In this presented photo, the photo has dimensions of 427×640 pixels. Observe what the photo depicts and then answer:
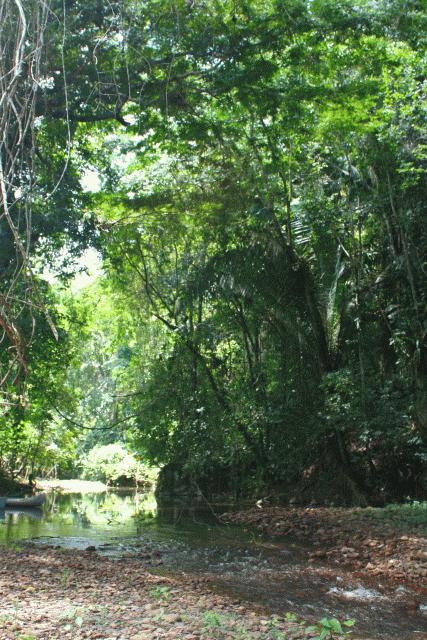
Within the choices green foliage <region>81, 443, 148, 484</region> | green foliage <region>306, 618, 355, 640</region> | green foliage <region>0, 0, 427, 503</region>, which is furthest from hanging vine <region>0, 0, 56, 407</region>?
green foliage <region>81, 443, 148, 484</region>

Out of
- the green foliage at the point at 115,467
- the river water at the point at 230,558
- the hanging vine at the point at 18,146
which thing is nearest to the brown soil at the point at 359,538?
the river water at the point at 230,558

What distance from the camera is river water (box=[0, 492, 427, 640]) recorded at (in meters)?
5.66

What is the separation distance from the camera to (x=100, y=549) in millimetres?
8445

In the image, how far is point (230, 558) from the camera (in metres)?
8.05

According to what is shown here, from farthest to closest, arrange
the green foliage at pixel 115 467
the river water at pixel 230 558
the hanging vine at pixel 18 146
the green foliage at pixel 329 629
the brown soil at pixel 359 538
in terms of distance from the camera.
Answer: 1. the green foliage at pixel 115 467
2. the brown soil at pixel 359 538
3. the river water at pixel 230 558
4. the green foliage at pixel 329 629
5. the hanging vine at pixel 18 146

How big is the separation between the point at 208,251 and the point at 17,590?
10.5 meters

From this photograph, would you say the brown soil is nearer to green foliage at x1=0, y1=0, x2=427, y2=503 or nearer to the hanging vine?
green foliage at x1=0, y1=0, x2=427, y2=503

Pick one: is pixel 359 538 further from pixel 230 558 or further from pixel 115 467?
pixel 115 467

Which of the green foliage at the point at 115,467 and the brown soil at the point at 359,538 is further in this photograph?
the green foliage at the point at 115,467

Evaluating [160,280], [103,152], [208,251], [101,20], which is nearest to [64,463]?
[160,280]

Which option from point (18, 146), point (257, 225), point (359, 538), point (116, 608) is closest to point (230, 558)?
point (359, 538)

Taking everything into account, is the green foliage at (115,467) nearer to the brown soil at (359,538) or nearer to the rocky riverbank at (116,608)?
the brown soil at (359,538)

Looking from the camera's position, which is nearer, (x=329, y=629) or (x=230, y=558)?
(x=329, y=629)

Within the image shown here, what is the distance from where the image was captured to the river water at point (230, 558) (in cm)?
566
